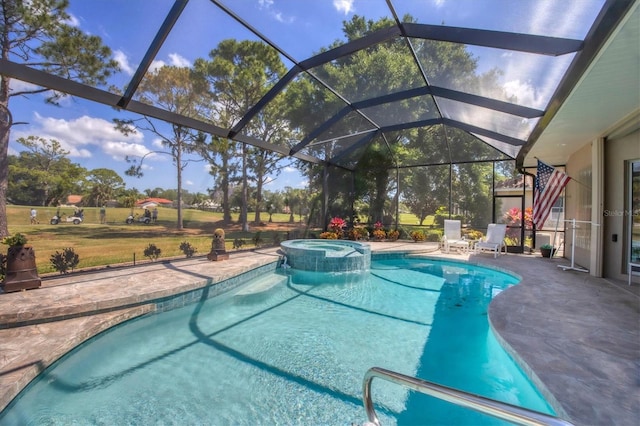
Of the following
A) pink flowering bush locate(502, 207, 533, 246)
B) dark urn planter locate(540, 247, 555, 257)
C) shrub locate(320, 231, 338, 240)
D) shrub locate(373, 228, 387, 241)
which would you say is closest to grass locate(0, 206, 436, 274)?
shrub locate(320, 231, 338, 240)

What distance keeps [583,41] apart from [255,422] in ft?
16.8

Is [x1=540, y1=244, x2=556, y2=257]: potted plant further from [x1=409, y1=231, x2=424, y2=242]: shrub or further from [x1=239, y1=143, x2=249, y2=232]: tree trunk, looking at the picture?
[x1=239, y1=143, x2=249, y2=232]: tree trunk

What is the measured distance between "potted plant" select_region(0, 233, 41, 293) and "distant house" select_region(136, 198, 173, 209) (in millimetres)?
2355

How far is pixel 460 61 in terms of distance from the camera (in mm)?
5633

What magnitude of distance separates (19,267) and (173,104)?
3834mm

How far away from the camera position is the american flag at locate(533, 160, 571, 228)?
21.9 ft

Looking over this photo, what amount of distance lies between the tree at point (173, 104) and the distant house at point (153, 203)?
0.29 m

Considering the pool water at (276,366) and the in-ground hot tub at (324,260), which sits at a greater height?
the in-ground hot tub at (324,260)

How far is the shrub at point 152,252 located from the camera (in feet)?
22.2

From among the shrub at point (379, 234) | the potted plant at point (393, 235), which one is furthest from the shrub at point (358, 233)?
the potted plant at point (393, 235)

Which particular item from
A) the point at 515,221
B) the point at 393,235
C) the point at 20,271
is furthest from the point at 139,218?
the point at 515,221

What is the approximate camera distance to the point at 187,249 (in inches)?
297

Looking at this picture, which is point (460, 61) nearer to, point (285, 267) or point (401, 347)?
point (401, 347)

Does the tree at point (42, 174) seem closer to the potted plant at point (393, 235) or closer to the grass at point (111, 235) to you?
the grass at point (111, 235)
